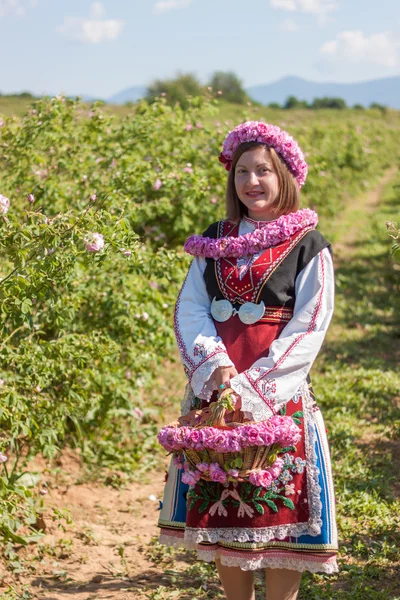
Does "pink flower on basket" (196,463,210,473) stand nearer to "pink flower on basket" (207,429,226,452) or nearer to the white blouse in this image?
"pink flower on basket" (207,429,226,452)

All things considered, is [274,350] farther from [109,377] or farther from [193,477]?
[109,377]

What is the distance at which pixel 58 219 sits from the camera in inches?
104

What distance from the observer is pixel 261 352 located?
7.93ft

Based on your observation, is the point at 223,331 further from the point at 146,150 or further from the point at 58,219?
the point at 146,150

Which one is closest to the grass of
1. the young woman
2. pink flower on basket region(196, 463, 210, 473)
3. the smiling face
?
the young woman

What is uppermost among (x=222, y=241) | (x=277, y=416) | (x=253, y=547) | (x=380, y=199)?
(x=380, y=199)

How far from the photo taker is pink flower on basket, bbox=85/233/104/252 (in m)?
2.55

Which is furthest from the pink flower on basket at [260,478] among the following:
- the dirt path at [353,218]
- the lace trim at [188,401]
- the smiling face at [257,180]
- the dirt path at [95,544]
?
the dirt path at [353,218]

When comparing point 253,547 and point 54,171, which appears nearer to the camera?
point 253,547

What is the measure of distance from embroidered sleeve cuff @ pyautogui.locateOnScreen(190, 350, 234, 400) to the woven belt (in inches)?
5.3

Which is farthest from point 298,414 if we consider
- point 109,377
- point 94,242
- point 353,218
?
point 353,218

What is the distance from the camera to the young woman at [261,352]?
2.34 meters

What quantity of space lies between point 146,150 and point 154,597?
9.14 ft

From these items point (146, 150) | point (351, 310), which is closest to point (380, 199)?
point (351, 310)
